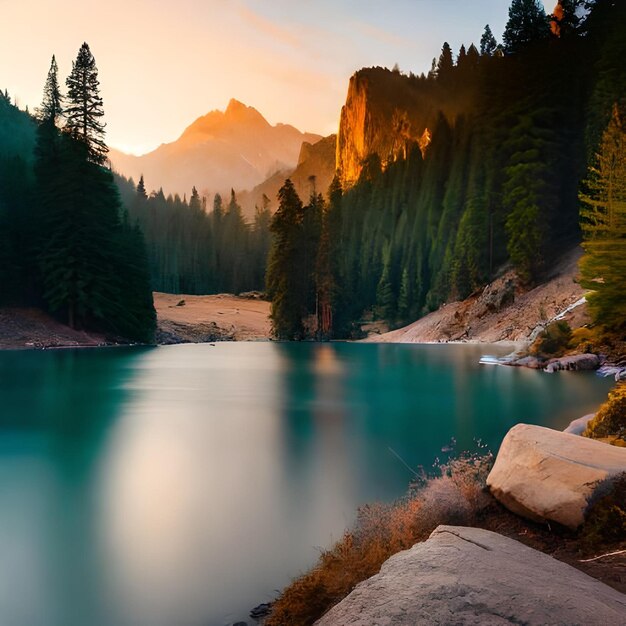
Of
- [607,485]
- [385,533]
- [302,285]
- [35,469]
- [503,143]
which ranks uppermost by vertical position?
[503,143]

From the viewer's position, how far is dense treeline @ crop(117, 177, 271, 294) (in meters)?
126

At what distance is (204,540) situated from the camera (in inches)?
307

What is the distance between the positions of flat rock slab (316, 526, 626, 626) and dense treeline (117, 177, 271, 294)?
395 feet

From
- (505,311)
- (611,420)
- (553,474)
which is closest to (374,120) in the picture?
(505,311)

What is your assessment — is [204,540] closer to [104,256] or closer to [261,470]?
[261,470]

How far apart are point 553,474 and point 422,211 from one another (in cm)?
7763

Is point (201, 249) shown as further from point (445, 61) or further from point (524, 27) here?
point (524, 27)

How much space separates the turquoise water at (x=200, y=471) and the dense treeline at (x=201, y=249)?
98459 millimetres

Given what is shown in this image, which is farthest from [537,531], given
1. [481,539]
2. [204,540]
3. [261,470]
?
[261,470]

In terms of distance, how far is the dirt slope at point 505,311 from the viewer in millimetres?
46094

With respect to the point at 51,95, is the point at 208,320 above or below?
below

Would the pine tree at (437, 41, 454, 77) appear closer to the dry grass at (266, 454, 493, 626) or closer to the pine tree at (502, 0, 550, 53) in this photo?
the pine tree at (502, 0, 550, 53)

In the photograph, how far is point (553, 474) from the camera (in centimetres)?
702

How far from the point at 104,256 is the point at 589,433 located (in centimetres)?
4793
